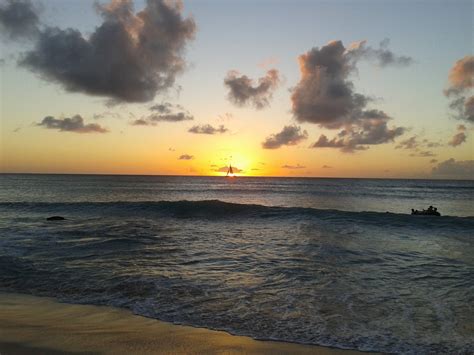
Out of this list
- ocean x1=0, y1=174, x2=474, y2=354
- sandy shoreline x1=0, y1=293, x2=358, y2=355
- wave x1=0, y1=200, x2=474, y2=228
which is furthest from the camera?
wave x1=0, y1=200, x2=474, y2=228

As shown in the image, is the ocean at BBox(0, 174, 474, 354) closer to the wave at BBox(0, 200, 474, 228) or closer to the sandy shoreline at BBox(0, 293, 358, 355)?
the sandy shoreline at BBox(0, 293, 358, 355)

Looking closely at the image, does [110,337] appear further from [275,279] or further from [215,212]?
[215,212]

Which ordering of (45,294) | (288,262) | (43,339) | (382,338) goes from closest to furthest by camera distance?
(43,339), (382,338), (45,294), (288,262)

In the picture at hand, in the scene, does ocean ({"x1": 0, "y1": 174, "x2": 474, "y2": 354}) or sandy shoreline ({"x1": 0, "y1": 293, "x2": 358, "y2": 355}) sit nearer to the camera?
sandy shoreline ({"x1": 0, "y1": 293, "x2": 358, "y2": 355})

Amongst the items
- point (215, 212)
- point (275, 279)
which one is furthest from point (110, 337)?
point (215, 212)

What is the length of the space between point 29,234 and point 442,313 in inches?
706

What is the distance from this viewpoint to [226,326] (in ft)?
21.1

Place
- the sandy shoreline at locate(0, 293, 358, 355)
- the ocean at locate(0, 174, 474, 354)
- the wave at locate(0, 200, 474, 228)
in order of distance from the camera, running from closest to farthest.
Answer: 1. the sandy shoreline at locate(0, 293, 358, 355)
2. the ocean at locate(0, 174, 474, 354)
3. the wave at locate(0, 200, 474, 228)

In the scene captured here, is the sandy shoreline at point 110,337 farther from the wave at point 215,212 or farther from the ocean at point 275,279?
the wave at point 215,212

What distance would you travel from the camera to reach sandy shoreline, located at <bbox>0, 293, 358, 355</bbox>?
17.3 feet

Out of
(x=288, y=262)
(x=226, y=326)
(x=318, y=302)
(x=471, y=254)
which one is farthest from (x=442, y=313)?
(x=471, y=254)

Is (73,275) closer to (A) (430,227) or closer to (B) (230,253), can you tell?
(B) (230,253)

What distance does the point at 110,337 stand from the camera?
18.7ft

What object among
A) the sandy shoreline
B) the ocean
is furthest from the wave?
the sandy shoreline
